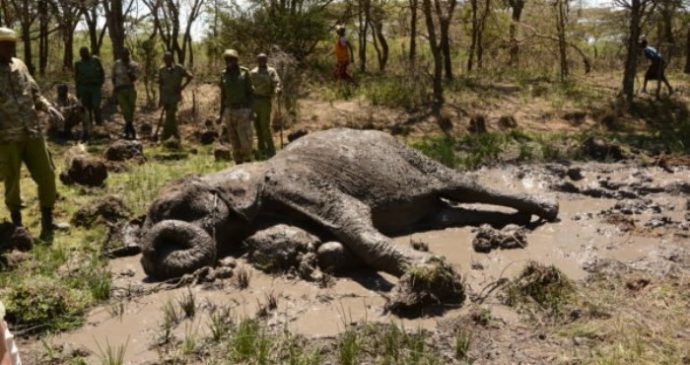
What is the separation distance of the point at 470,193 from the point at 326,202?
1.79m

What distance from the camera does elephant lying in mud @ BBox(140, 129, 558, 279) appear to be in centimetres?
542

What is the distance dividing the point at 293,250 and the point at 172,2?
15.8 metres

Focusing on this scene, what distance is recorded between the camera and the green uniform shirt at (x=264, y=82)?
10547 mm

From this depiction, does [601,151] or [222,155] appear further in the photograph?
[222,155]

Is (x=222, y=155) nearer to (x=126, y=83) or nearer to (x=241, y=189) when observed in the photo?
(x=126, y=83)

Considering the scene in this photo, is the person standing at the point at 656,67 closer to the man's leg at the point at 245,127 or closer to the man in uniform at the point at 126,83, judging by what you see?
the man's leg at the point at 245,127

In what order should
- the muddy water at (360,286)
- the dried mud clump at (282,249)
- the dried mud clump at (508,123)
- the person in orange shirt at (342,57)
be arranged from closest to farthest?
the muddy water at (360,286) → the dried mud clump at (282,249) → the dried mud clump at (508,123) → the person in orange shirt at (342,57)

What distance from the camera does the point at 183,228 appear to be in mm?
5352

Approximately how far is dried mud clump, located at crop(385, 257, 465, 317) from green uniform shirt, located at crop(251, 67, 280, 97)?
20.4ft

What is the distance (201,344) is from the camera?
4.37 meters

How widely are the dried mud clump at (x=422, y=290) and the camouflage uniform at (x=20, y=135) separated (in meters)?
3.96

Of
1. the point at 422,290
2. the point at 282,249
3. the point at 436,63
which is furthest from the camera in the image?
the point at 436,63

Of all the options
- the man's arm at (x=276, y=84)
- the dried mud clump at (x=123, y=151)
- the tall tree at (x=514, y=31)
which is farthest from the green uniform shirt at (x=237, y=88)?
the tall tree at (x=514, y=31)

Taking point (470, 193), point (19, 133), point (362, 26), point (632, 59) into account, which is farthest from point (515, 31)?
point (19, 133)
